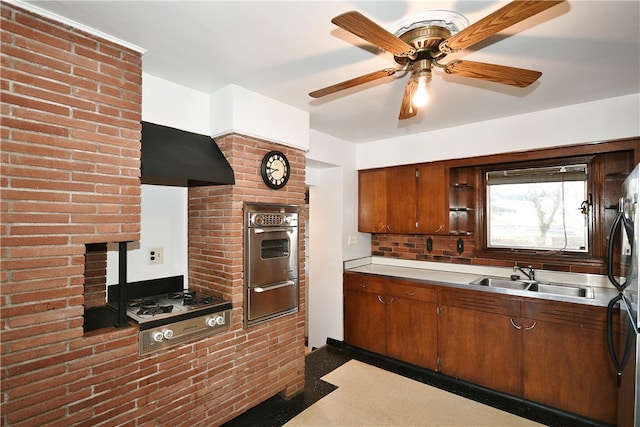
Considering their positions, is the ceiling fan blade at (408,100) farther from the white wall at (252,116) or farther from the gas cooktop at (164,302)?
the gas cooktop at (164,302)

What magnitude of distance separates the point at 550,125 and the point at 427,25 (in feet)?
6.70

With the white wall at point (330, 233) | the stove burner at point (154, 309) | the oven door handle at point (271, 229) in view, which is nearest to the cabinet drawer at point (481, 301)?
the white wall at point (330, 233)

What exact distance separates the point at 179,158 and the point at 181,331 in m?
1.14

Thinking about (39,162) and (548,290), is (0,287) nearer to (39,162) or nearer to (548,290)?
(39,162)

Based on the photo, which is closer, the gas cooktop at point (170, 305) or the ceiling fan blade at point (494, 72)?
the ceiling fan blade at point (494, 72)

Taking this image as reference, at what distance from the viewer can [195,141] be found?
7.73 feet

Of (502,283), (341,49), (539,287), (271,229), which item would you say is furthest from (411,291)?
(341,49)

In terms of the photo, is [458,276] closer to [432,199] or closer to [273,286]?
[432,199]

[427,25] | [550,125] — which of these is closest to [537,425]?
[550,125]

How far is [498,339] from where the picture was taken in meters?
2.76

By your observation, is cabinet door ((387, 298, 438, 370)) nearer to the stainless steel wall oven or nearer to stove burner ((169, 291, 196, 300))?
the stainless steel wall oven

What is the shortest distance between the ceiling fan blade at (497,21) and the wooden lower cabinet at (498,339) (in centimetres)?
225

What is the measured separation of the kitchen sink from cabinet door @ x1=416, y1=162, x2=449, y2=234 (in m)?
0.64

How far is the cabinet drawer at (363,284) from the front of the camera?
3471 millimetres
